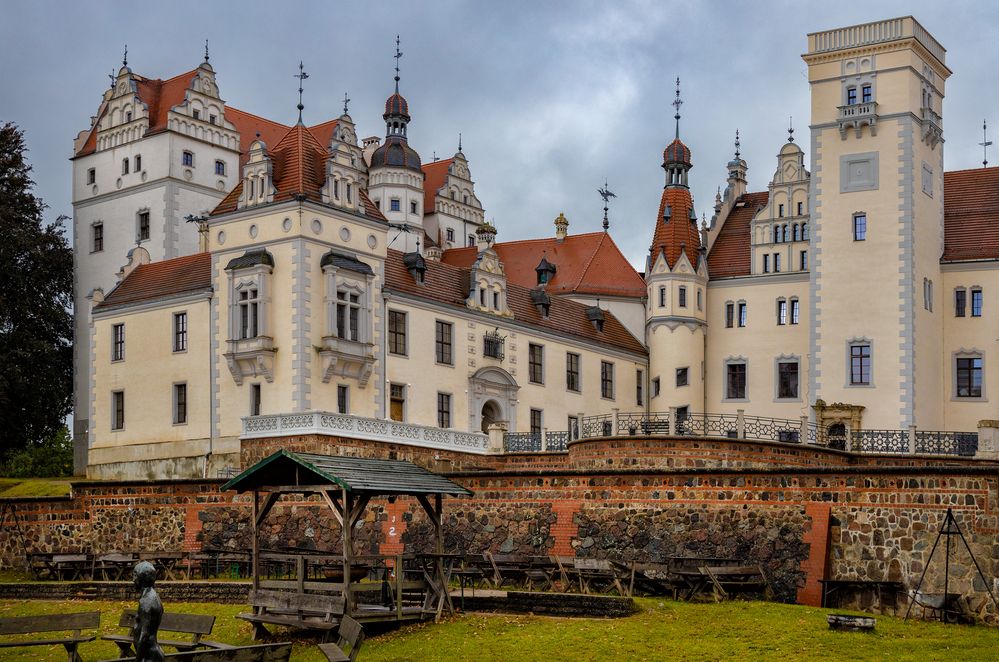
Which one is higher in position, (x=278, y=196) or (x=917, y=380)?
(x=278, y=196)

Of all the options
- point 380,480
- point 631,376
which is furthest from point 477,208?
point 380,480

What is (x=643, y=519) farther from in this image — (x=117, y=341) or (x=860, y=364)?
(x=117, y=341)

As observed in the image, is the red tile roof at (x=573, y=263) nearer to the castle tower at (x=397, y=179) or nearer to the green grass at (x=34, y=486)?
the castle tower at (x=397, y=179)

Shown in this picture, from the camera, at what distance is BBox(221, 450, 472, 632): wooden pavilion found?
77.4 feet

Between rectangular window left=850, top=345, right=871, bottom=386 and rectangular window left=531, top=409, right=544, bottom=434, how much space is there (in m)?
11.1

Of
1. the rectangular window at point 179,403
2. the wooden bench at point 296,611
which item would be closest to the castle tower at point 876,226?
the rectangular window at point 179,403

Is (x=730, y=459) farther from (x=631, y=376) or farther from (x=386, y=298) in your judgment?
(x=631, y=376)

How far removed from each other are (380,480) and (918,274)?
3312 centimetres

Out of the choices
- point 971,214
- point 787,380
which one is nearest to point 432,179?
point 787,380

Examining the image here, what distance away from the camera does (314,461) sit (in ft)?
79.3

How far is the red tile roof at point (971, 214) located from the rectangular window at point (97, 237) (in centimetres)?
3243

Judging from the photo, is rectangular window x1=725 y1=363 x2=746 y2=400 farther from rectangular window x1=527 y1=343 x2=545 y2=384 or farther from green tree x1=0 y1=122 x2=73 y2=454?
green tree x1=0 y1=122 x2=73 y2=454

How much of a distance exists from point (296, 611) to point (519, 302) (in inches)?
1310

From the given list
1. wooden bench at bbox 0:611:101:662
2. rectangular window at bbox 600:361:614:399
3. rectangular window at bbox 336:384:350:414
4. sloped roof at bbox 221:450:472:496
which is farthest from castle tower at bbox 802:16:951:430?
wooden bench at bbox 0:611:101:662
